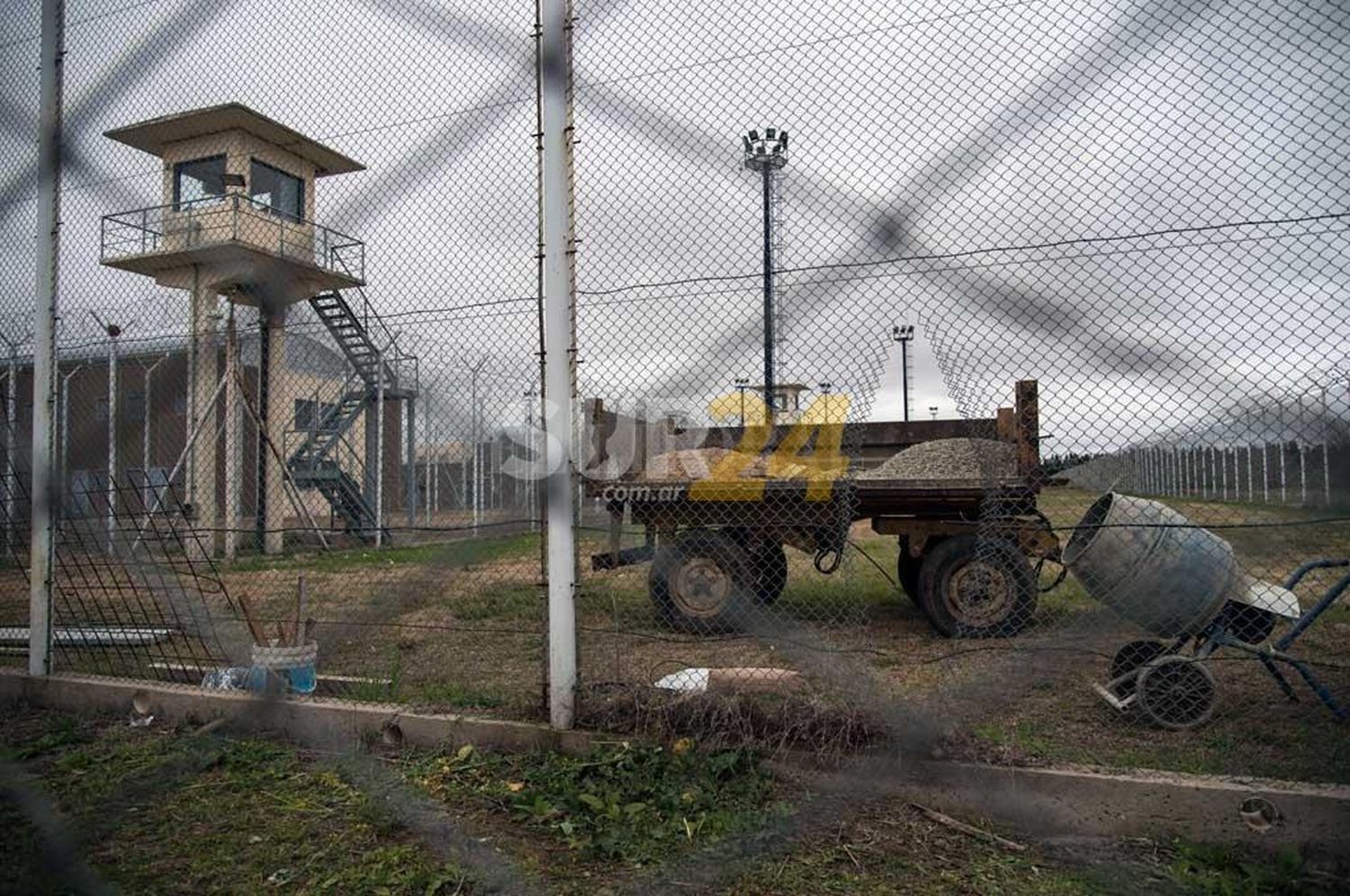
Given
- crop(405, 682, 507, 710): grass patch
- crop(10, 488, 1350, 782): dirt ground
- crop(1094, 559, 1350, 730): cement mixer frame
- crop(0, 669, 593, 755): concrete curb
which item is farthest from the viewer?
crop(405, 682, 507, 710): grass patch

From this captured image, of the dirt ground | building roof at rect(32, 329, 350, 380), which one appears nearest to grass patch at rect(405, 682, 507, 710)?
the dirt ground

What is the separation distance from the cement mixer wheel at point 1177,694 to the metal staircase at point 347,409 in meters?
3.26

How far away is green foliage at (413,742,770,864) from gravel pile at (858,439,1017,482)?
129 inches

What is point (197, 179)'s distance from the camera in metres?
3.01

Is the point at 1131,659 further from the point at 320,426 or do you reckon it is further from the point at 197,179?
the point at 320,426

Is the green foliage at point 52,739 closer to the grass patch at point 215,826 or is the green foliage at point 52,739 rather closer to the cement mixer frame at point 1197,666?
the grass patch at point 215,826

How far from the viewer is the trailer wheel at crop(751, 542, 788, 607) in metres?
6.03

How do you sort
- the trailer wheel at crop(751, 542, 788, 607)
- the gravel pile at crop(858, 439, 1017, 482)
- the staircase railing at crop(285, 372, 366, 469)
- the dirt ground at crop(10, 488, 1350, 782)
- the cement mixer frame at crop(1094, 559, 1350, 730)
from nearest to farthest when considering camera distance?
the dirt ground at crop(10, 488, 1350, 782)
the cement mixer frame at crop(1094, 559, 1350, 730)
the gravel pile at crop(858, 439, 1017, 482)
the trailer wheel at crop(751, 542, 788, 607)
the staircase railing at crop(285, 372, 366, 469)

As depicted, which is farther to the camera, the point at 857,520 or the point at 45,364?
the point at 857,520

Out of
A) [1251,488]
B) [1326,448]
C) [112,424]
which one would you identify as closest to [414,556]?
[112,424]

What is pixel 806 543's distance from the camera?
6047 millimetres

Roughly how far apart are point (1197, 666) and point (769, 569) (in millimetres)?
3097

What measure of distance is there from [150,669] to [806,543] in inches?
161

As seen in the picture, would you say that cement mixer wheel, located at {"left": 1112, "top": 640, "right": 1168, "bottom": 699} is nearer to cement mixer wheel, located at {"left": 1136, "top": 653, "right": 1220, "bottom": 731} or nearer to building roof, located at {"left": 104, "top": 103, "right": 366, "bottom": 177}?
cement mixer wheel, located at {"left": 1136, "top": 653, "right": 1220, "bottom": 731}
